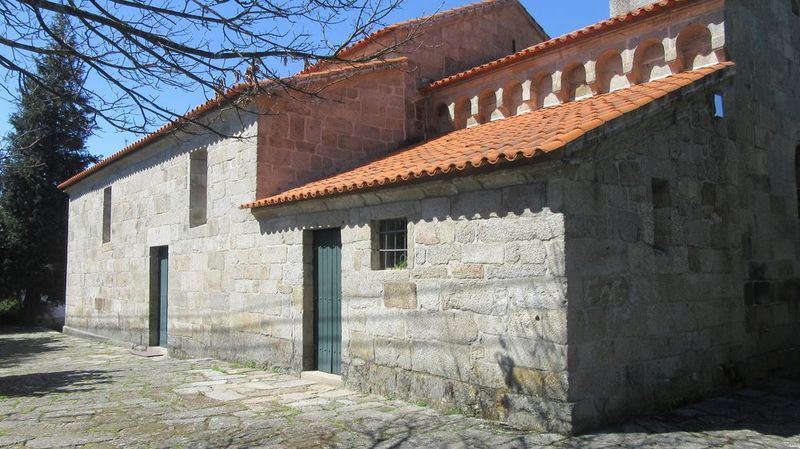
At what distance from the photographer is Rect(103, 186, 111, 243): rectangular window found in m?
13.6

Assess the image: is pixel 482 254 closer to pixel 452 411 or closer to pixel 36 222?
pixel 452 411

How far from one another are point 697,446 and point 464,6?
8.17m

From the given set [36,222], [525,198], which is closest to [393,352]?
[525,198]

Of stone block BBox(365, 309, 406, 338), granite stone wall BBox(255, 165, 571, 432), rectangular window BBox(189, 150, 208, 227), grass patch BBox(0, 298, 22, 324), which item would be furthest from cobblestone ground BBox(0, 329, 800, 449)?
grass patch BBox(0, 298, 22, 324)

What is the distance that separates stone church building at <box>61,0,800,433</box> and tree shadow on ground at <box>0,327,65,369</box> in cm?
273

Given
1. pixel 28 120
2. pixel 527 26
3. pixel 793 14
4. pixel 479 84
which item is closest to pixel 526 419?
pixel 479 84

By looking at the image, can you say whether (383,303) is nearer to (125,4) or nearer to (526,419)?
(526,419)

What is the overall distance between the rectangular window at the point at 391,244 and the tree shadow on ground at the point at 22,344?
6.81 metres

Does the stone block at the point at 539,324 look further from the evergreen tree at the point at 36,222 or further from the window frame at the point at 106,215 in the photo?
the evergreen tree at the point at 36,222

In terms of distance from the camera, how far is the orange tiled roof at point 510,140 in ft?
16.0

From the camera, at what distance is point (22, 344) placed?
12.9 m

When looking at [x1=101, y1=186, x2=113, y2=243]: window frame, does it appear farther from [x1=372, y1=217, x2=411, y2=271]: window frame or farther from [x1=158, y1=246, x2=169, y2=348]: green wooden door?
[x1=372, y1=217, x2=411, y2=271]: window frame

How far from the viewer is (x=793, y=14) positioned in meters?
7.98

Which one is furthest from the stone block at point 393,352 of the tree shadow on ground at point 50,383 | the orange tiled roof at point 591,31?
the orange tiled roof at point 591,31
